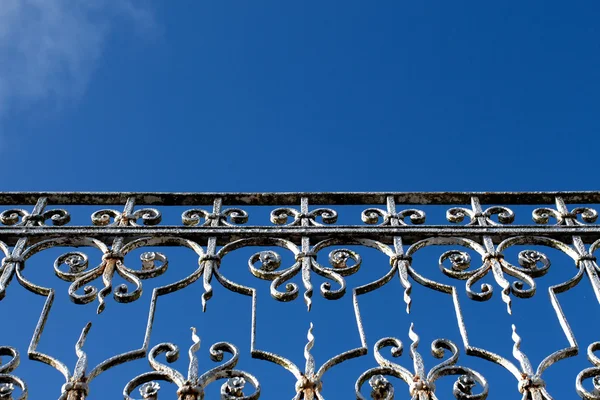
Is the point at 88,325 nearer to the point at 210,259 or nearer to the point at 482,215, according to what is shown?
the point at 210,259

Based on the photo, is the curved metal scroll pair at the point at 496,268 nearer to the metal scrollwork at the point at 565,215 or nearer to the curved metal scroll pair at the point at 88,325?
the metal scrollwork at the point at 565,215

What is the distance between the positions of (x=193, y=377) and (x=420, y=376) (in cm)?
106

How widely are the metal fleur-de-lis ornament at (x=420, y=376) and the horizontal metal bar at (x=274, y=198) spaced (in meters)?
1.53

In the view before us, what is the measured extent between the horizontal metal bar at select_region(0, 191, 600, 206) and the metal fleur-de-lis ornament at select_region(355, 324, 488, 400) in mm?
1534

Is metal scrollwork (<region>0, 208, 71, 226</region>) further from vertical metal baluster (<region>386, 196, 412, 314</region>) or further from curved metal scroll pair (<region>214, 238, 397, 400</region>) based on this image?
vertical metal baluster (<region>386, 196, 412, 314</region>)

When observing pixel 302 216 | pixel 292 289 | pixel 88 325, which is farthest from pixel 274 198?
pixel 88 325

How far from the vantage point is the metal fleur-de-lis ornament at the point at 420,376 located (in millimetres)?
4852

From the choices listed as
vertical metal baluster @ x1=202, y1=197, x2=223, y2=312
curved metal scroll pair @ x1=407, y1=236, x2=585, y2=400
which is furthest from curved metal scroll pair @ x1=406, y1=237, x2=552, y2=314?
vertical metal baluster @ x1=202, y1=197, x2=223, y2=312

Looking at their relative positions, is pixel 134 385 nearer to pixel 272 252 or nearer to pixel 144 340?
pixel 144 340

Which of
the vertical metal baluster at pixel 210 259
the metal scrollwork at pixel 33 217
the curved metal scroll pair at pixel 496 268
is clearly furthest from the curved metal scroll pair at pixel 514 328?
the metal scrollwork at pixel 33 217

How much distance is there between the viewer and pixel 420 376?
4.94m

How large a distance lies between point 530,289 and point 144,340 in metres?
2.06

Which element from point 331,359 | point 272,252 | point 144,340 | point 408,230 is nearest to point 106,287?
point 144,340

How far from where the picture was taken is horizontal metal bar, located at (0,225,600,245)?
6.07 m
